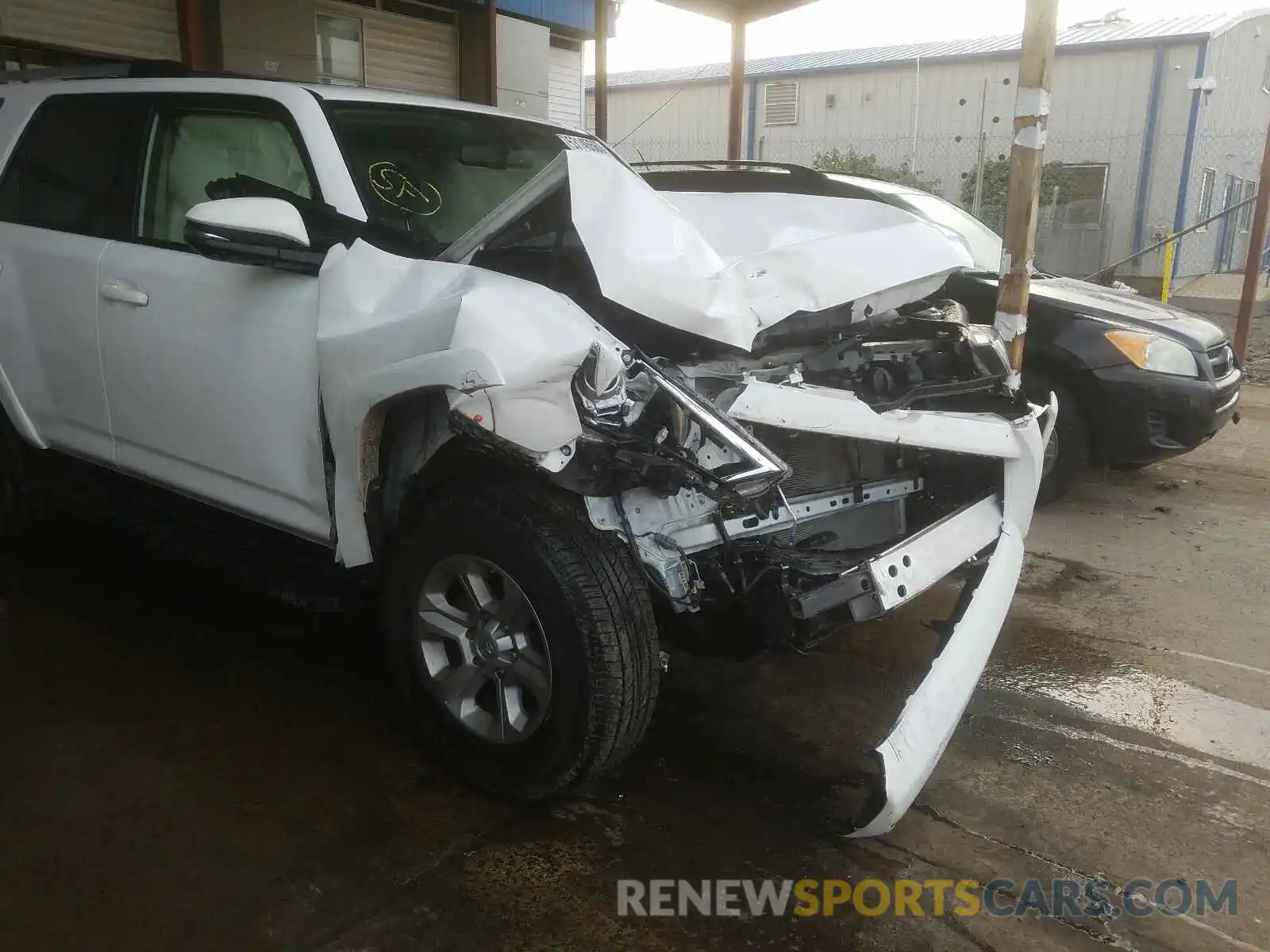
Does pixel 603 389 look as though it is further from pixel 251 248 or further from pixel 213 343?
pixel 213 343

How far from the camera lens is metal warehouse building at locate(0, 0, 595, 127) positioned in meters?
7.25

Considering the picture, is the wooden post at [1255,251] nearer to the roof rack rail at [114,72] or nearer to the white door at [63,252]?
the roof rack rail at [114,72]

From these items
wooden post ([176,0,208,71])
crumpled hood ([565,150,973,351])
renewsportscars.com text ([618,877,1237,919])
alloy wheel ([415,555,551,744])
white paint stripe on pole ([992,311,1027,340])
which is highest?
wooden post ([176,0,208,71])

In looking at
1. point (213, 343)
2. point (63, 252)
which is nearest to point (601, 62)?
point (63, 252)

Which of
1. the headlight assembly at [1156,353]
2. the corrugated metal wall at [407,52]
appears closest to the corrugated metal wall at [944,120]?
the corrugated metal wall at [407,52]

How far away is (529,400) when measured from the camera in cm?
218

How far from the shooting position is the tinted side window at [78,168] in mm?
3430

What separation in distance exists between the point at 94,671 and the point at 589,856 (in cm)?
192

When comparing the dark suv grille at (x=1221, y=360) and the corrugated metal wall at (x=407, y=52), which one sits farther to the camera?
the corrugated metal wall at (x=407, y=52)

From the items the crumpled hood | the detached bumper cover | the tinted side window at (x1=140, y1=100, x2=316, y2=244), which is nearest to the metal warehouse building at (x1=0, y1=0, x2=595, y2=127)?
the tinted side window at (x1=140, y1=100, x2=316, y2=244)

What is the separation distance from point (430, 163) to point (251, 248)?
0.89m

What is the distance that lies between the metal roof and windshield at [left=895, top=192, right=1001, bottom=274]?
42.9 feet

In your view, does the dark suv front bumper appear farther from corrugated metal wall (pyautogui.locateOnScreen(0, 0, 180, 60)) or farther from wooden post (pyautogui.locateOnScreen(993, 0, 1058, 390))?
corrugated metal wall (pyautogui.locateOnScreen(0, 0, 180, 60))

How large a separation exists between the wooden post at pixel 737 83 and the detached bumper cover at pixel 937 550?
6.56 metres
